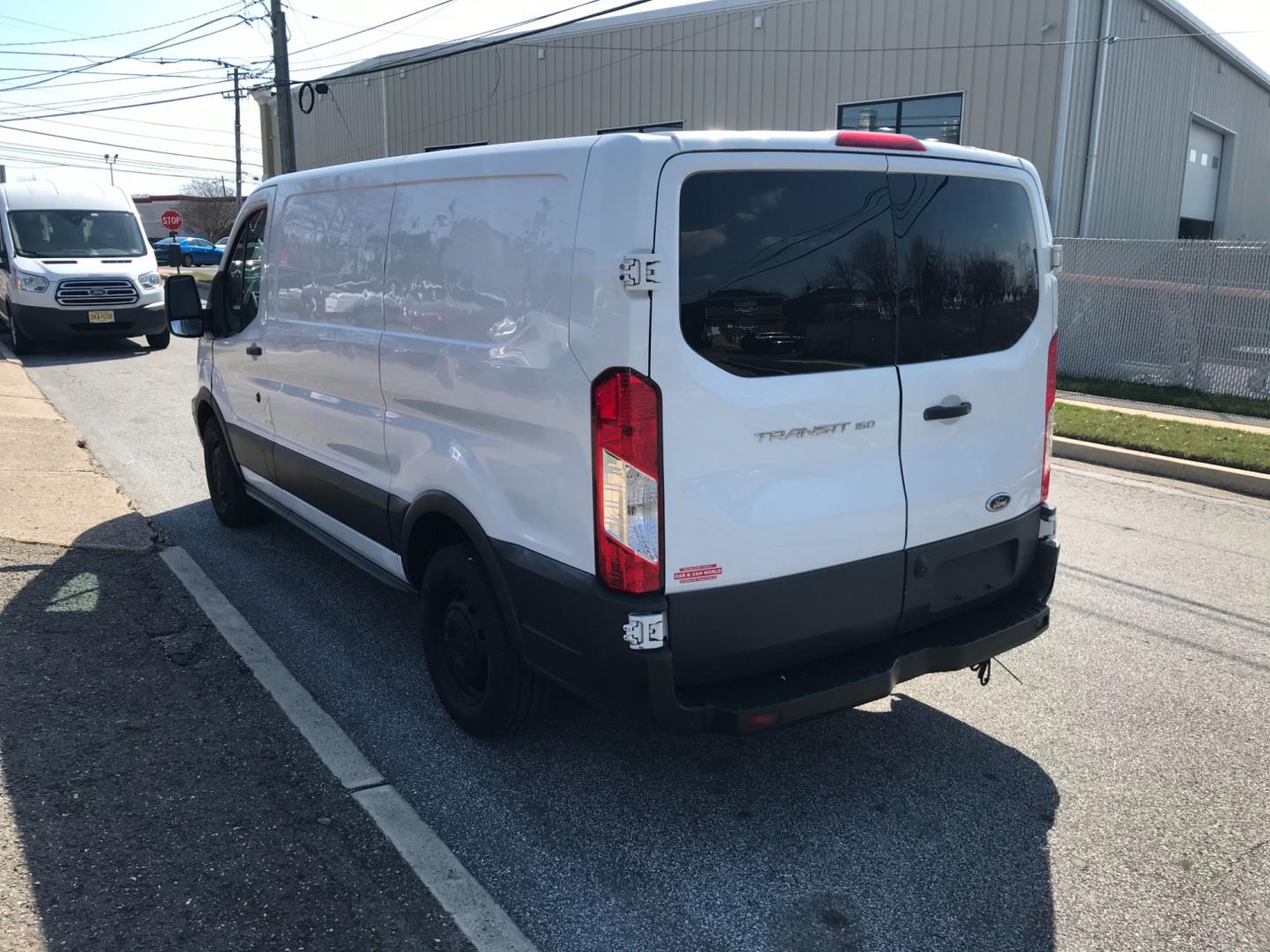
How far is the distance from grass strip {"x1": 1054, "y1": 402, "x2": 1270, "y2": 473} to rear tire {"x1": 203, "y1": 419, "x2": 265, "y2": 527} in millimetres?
6621

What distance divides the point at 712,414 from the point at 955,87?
15.9 metres

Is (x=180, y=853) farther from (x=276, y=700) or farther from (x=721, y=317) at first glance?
(x=721, y=317)

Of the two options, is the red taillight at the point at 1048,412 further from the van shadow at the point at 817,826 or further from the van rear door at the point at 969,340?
the van shadow at the point at 817,826

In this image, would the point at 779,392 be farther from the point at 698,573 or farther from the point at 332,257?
the point at 332,257

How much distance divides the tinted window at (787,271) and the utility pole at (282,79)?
21950 millimetres

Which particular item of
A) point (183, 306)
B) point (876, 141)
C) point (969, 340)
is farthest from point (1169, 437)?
point (183, 306)

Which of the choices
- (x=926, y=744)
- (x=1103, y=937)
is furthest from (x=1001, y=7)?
(x=1103, y=937)

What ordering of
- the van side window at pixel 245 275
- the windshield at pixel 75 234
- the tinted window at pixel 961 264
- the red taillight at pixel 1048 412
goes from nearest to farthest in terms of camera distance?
the tinted window at pixel 961 264 < the red taillight at pixel 1048 412 < the van side window at pixel 245 275 < the windshield at pixel 75 234

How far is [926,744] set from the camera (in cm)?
393

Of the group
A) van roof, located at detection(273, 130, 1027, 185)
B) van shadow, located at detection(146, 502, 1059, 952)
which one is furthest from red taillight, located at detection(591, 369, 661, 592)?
van shadow, located at detection(146, 502, 1059, 952)

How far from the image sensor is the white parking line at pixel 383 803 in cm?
287

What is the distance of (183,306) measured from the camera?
6.11 meters

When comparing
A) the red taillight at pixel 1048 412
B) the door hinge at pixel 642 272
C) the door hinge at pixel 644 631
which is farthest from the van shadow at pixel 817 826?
the door hinge at pixel 642 272

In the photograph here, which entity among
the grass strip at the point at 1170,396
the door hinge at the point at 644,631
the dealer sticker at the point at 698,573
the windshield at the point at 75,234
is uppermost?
the windshield at the point at 75,234
